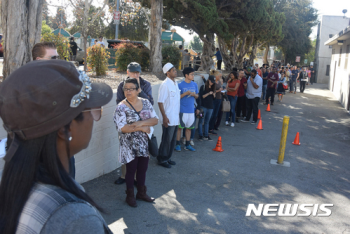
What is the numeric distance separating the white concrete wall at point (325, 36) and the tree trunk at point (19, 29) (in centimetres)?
3943

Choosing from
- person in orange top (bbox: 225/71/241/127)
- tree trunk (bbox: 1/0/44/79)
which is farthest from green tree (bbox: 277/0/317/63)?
tree trunk (bbox: 1/0/44/79)

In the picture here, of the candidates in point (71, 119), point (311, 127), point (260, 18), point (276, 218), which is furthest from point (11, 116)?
point (260, 18)

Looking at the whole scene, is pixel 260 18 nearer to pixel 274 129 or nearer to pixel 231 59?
pixel 231 59

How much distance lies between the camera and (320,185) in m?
6.04

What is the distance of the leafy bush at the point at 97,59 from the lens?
33.7 feet

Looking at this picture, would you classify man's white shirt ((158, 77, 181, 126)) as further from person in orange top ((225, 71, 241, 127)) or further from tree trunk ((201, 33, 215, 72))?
tree trunk ((201, 33, 215, 72))

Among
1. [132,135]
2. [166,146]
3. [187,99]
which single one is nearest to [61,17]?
[187,99]

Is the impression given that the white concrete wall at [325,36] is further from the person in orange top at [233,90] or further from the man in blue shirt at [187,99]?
the man in blue shirt at [187,99]

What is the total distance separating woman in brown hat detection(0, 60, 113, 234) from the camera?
1.06m

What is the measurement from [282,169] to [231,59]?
18.9 meters

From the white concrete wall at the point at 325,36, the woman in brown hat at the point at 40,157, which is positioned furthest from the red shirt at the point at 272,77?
the white concrete wall at the point at 325,36

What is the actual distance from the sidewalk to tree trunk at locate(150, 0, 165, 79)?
4.62 m

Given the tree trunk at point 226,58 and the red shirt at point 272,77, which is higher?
the tree trunk at point 226,58

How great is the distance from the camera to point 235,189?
556cm
